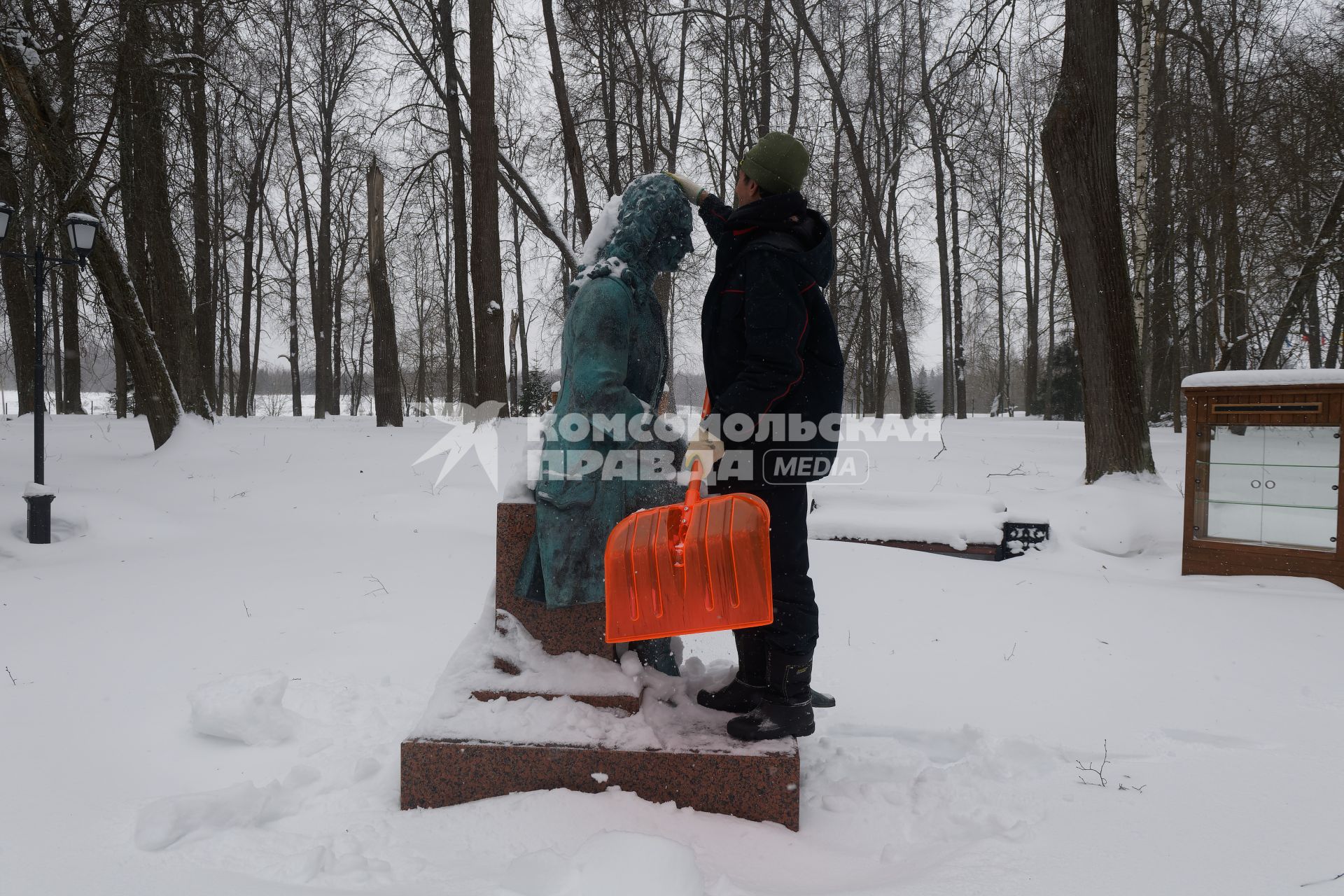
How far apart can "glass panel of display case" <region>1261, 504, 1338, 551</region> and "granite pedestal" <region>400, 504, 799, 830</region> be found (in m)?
4.78

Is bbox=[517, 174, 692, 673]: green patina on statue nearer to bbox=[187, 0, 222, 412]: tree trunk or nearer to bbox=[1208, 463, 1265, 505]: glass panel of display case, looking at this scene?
bbox=[1208, 463, 1265, 505]: glass panel of display case

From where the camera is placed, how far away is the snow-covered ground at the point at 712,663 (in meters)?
2.16

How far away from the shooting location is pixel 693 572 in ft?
7.72

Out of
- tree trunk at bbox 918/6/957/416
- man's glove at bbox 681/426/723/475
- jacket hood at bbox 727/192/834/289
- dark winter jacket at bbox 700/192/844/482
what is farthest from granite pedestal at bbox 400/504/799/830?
tree trunk at bbox 918/6/957/416

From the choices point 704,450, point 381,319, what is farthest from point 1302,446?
point 381,319

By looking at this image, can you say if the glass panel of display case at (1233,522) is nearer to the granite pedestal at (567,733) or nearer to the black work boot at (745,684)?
the black work boot at (745,684)

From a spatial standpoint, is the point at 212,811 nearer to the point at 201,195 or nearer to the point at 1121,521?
the point at 1121,521

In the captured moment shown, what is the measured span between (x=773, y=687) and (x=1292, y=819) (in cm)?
160

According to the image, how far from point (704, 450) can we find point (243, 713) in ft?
6.64

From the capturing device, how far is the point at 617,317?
2.76m

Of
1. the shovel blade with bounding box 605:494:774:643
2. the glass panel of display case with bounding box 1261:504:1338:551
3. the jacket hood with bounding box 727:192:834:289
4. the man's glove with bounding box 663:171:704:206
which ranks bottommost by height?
the glass panel of display case with bounding box 1261:504:1338:551

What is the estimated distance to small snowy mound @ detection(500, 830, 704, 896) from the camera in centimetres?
200

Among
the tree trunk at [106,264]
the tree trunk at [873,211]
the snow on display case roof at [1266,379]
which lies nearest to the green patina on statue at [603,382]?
the snow on display case roof at [1266,379]

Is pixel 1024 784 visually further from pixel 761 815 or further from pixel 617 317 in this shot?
pixel 617 317
